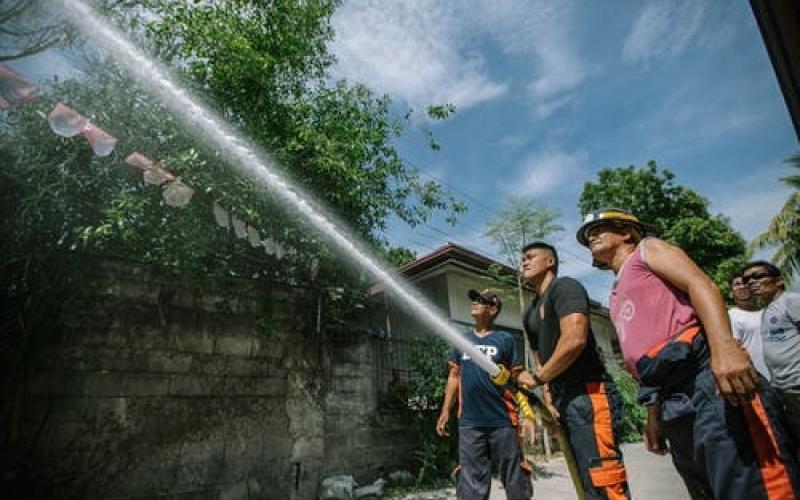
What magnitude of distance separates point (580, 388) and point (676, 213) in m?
22.9

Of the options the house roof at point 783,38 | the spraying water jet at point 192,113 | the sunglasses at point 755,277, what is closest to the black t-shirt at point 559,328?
the house roof at point 783,38

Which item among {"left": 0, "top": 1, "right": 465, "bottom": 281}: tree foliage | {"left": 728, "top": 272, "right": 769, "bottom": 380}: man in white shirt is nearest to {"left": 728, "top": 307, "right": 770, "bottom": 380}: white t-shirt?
{"left": 728, "top": 272, "right": 769, "bottom": 380}: man in white shirt

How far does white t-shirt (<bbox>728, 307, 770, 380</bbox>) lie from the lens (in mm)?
4043

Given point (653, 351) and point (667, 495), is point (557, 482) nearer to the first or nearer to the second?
point (667, 495)

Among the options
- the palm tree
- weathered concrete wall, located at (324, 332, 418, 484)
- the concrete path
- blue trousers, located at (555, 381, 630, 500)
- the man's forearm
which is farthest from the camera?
the palm tree

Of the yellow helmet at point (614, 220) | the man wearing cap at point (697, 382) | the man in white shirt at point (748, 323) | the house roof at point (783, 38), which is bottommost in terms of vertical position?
the man wearing cap at point (697, 382)

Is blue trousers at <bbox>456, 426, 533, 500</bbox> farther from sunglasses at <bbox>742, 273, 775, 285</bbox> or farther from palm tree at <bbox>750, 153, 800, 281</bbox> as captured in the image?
palm tree at <bbox>750, 153, 800, 281</bbox>

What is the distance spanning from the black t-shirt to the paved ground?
3779mm

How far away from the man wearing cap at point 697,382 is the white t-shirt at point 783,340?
6.14 ft

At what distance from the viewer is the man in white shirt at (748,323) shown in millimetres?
4062

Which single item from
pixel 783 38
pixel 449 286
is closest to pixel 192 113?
pixel 783 38

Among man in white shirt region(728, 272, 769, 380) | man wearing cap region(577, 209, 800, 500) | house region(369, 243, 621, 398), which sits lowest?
man wearing cap region(577, 209, 800, 500)

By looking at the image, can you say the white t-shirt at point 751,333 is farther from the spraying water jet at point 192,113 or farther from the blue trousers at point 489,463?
the spraying water jet at point 192,113

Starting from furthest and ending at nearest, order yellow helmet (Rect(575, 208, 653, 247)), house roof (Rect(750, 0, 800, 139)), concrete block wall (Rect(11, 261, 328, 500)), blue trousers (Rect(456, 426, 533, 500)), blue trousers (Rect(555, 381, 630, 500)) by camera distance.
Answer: concrete block wall (Rect(11, 261, 328, 500)) < blue trousers (Rect(456, 426, 533, 500)) < yellow helmet (Rect(575, 208, 653, 247)) < blue trousers (Rect(555, 381, 630, 500)) < house roof (Rect(750, 0, 800, 139))
